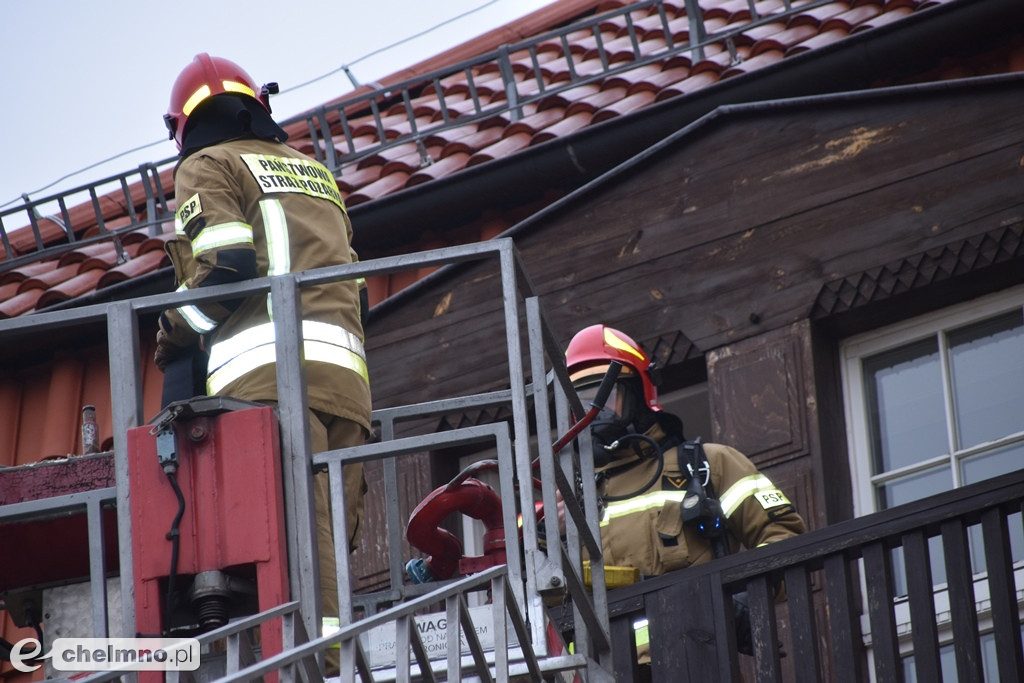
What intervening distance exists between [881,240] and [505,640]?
363cm

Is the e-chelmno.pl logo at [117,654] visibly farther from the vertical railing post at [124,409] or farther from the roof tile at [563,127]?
the roof tile at [563,127]

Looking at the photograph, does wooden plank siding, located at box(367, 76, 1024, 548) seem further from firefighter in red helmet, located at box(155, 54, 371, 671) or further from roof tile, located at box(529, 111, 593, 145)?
firefighter in red helmet, located at box(155, 54, 371, 671)

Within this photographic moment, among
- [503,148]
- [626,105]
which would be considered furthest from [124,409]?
[626,105]

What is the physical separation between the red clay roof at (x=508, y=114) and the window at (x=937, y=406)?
1481mm

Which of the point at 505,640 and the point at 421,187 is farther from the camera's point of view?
the point at 421,187

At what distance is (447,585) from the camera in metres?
5.33

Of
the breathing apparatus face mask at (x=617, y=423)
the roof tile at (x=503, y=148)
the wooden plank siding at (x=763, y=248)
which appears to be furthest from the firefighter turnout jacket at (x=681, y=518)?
the roof tile at (x=503, y=148)

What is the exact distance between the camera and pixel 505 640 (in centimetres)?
479

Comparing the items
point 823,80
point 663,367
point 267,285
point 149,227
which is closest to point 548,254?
point 663,367

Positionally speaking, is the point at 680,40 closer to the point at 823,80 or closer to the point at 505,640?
the point at 823,80

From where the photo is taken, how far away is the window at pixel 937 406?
7559 millimetres

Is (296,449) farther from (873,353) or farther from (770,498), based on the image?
(873,353)

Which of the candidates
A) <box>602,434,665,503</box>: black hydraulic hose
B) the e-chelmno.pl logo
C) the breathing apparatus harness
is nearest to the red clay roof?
the breathing apparatus harness

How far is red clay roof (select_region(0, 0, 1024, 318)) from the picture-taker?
9.31m
